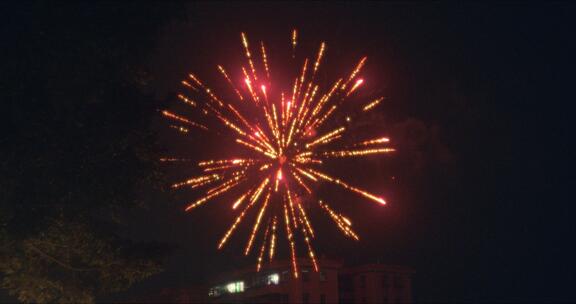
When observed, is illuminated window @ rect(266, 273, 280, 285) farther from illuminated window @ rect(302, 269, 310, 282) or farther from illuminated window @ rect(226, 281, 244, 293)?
illuminated window @ rect(226, 281, 244, 293)

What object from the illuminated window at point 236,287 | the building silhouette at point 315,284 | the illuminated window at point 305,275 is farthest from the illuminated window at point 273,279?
the illuminated window at point 236,287

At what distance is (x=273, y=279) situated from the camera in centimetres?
6153

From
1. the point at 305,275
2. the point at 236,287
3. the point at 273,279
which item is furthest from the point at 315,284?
the point at 236,287

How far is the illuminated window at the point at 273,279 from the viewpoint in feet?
200

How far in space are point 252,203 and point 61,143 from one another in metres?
8.15

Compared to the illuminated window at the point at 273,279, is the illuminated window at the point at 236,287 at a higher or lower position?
lower

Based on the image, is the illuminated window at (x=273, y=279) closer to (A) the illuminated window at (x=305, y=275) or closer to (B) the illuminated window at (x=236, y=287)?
(A) the illuminated window at (x=305, y=275)

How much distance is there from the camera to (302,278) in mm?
59719

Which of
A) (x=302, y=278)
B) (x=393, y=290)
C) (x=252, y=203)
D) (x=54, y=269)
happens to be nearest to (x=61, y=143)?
(x=54, y=269)

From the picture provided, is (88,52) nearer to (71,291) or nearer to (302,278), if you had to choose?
(71,291)

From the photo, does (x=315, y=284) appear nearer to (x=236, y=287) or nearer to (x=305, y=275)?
(x=305, y=275)

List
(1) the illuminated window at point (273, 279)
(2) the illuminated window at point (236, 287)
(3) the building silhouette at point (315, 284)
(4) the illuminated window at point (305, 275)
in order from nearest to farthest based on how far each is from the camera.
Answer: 1. (3) the building silhouette at point (315, 284)
2. (4) the illuminated window at point (305, 275)
3. (1) the illuminated window at point (273, 279)
4. (2) the illuminated window at point (236, 287)

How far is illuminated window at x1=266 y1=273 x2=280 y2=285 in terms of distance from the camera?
60.8 meters

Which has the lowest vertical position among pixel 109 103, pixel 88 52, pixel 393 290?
pixel 393 290
